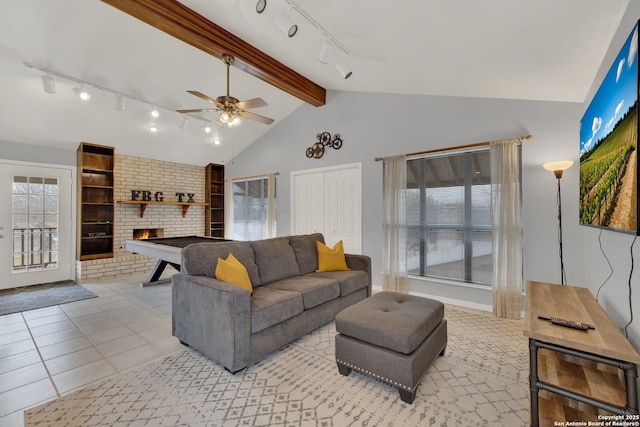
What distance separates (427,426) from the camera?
1.62 m

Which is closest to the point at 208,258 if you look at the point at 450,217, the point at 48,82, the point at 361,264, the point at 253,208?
the point at 361,264

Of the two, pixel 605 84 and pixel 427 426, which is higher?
pixel 605 84

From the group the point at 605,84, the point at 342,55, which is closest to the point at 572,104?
the point at 605,84

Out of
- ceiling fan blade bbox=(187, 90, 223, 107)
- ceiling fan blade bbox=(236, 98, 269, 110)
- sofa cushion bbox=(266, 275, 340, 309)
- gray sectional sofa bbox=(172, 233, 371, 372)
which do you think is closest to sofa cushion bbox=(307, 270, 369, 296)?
gray sectional sofa bbox=(172, 233, 371, 372)

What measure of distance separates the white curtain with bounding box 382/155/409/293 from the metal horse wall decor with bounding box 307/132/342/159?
1.03 m

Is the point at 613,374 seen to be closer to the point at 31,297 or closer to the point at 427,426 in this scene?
the point at 427,426

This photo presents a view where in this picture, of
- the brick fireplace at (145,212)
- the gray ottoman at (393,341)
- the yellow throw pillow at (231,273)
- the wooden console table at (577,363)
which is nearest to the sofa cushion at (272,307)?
the yellow throw pillow at (231,273)

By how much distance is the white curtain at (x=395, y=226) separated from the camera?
405 cm

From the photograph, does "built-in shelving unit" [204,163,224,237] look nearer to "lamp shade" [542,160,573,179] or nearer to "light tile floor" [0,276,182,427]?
"light tile floor" [0,276,182,427]

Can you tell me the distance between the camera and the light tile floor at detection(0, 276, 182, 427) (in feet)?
6.53

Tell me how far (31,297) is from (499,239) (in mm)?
6313

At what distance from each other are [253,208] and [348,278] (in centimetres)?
389

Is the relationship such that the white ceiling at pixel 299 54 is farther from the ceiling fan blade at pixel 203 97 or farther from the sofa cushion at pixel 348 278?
the sofa cushion at pixel 348 278

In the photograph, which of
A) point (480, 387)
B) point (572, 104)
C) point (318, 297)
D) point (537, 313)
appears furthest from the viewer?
point (572, 104)
